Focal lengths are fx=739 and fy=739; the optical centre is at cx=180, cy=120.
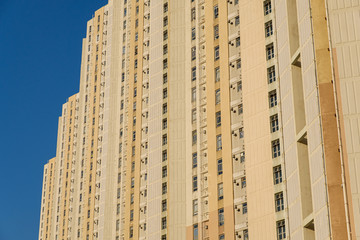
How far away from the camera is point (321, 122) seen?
5872 cm

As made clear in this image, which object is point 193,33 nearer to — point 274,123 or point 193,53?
point 193,53

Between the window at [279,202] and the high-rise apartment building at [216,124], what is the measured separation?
0.37 ft

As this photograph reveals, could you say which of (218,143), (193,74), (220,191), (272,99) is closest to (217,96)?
(218,143)

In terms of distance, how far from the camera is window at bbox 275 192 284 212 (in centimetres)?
7512

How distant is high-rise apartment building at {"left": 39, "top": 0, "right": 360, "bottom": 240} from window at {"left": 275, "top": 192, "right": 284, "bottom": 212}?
0.37 ft

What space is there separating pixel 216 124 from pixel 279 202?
17363mm

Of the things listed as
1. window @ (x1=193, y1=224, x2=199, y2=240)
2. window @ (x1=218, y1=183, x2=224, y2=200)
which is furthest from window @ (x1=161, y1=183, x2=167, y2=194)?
window @ (x1=218, y1=183, x2=224, y2=200)

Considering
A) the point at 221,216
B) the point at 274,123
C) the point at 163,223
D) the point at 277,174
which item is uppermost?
the point at 274,123

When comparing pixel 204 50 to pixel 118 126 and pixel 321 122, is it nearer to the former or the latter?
pixel 118 126

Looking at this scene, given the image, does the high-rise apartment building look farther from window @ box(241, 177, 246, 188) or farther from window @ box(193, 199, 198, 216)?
window @ box(241, 177, 246, 188)

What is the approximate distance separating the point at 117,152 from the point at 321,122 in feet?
192

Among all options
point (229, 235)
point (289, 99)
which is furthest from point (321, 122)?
point (229, 235)

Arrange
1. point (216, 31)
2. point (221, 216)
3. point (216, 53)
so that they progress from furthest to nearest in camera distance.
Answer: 1. point (216, 31)
2. point (216, 53)
3. point (221, 216)

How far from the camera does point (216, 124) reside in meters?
89.8
